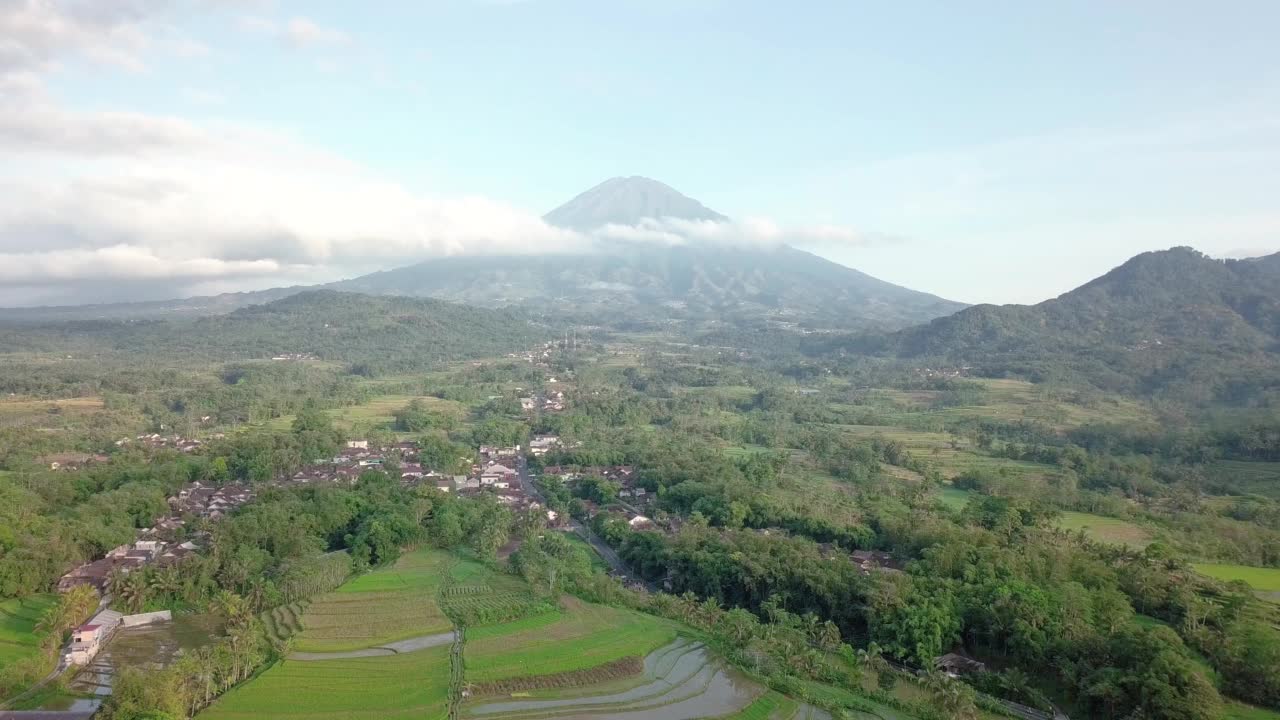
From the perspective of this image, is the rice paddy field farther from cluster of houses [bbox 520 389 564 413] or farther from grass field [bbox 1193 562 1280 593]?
cluster of houses [bbox 520 389 564 413]

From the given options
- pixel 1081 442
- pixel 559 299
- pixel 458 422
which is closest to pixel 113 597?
pixel 458 422

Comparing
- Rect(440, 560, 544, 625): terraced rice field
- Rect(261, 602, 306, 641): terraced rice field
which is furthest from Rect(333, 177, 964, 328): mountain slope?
Rect(261, 602, 306, 641): terraced rice field

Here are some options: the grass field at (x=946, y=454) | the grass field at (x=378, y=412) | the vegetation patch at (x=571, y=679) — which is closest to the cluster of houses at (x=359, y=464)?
the grass field at (x=378, y=412)

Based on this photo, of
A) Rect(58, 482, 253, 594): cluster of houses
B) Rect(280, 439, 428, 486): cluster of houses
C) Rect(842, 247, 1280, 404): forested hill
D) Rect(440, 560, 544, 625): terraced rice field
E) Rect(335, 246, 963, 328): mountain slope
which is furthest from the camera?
Rect(335, 246, 963, 328): mountain slope

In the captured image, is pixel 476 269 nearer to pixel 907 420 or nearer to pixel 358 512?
pixel 907 420

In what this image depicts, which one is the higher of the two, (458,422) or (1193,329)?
(1193,329)
